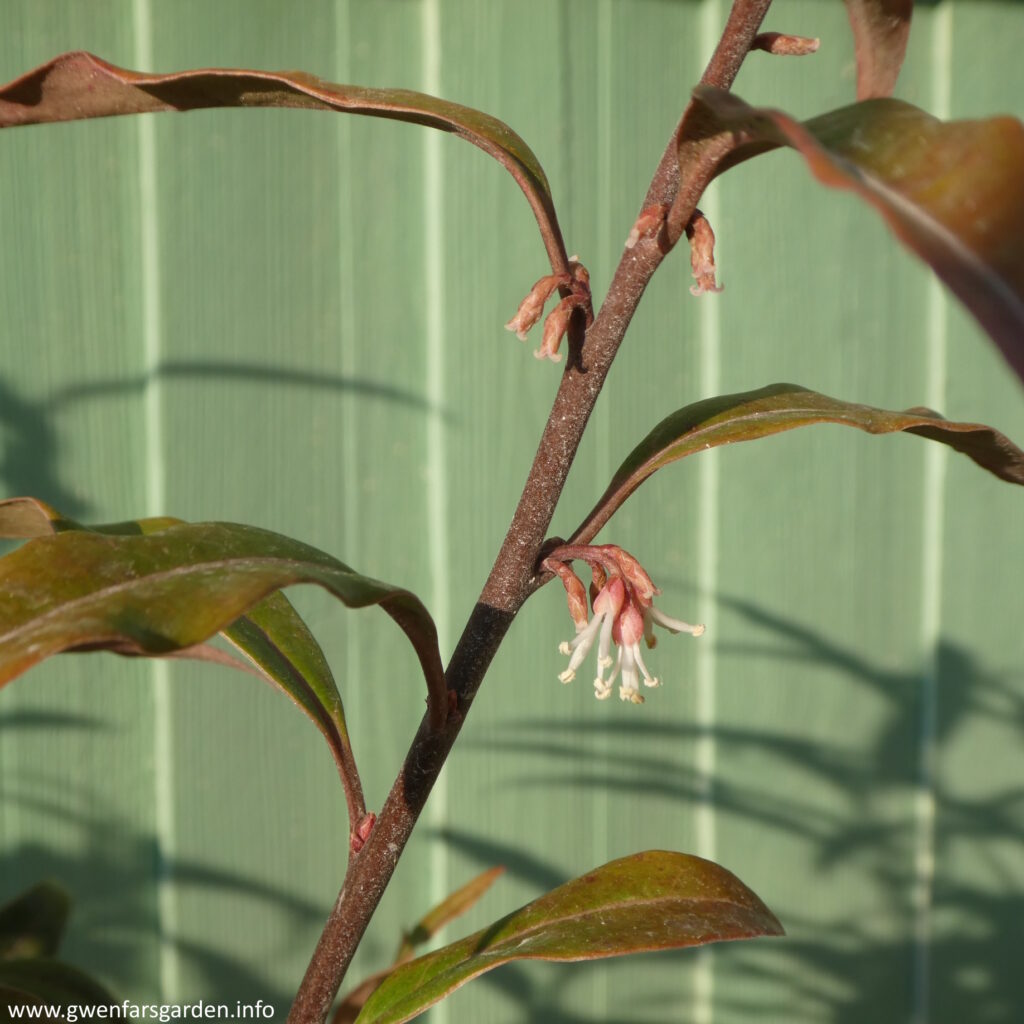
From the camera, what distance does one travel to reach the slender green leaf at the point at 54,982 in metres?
0.67

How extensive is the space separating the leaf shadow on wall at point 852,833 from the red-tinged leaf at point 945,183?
3.02 ft

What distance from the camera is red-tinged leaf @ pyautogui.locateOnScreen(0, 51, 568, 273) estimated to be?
1.44 feet

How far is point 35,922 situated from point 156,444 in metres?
0.42

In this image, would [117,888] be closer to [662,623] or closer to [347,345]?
[347,345]

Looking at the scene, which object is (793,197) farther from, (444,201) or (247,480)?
(247,480)

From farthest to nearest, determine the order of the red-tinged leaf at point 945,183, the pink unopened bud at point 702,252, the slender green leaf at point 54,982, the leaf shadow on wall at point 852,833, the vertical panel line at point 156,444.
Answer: the leaf shadow on wall at point 852,833 < the vertical panel line at point 156,444 < the slender green leaf at point 54,982 < the pink unopened bud at point 702,252 < the red-tinged leaf at point 945,183

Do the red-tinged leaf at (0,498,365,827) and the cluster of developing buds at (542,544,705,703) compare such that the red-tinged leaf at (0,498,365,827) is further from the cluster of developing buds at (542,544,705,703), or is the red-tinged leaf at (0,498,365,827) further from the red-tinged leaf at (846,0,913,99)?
the red-tinged leaf at (846,0,913,99)

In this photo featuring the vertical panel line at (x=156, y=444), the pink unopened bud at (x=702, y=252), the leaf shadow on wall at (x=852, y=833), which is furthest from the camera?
the leaf shadow on wall at (x=852, y=833)

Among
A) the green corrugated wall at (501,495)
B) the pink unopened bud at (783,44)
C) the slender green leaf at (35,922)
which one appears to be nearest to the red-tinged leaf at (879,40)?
the pink unopened bud at (783,44)

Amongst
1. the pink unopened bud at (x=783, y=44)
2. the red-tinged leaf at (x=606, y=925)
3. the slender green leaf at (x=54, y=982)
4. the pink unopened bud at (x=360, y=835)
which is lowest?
the slender green leaf at (x=54, y=982)

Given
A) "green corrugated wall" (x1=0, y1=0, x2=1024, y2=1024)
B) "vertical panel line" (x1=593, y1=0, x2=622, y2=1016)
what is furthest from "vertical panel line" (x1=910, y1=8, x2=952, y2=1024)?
"vertical panel line" (x1=593, y1=0, x2=622, y2=1016)

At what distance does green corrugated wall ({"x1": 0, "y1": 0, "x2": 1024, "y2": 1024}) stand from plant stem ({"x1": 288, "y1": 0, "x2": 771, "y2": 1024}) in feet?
1.90

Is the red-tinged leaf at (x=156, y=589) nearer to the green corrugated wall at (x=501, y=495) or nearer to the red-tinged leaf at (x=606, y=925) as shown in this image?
the red-tinged leaf at (x=606, y=925)

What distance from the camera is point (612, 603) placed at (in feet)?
1.62
